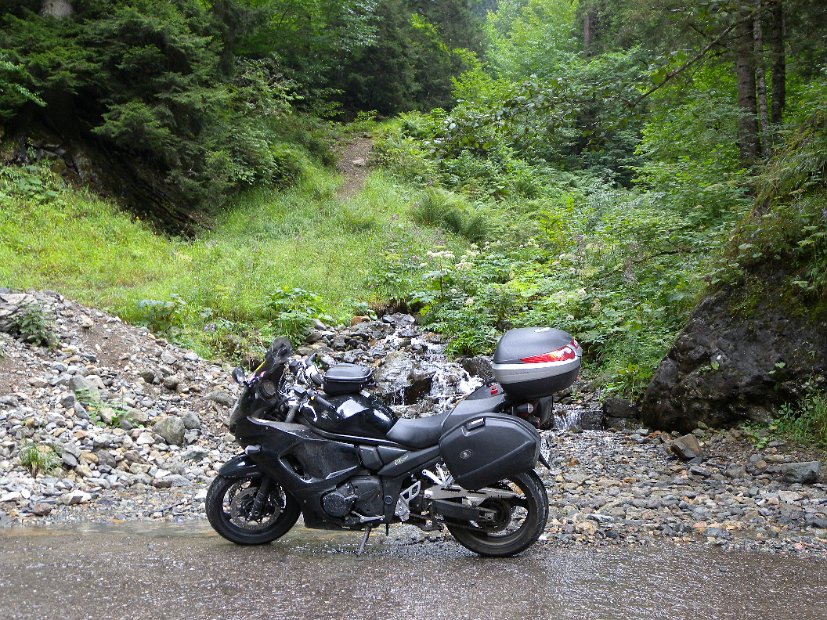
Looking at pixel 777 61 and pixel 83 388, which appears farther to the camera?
pixel 777 61

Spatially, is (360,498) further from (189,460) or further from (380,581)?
(189,460)

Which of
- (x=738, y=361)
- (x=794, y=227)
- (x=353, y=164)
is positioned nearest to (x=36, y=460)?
(x=738, y=361)

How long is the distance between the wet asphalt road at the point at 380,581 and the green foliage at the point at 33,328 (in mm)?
4536

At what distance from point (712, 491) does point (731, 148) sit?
8.65 meters

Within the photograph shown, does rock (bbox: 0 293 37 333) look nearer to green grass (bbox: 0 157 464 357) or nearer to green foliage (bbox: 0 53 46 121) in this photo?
green grass (bbox: 0 157 464 357)

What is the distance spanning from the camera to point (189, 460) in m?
7.20

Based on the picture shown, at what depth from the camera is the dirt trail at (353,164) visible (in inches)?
960

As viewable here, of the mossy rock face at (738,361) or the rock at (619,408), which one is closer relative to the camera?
the mossy rock face at (738,361)

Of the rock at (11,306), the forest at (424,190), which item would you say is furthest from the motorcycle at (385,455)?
the rock at (11,306)

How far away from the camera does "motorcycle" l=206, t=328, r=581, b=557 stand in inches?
175

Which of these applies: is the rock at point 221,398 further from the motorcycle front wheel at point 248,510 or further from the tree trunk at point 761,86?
the tree trunk at point 761,86

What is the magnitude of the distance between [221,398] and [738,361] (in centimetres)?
618

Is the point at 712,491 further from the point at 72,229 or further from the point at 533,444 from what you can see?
the point at 72,229

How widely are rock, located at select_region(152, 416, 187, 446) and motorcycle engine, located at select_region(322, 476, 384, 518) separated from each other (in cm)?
352
